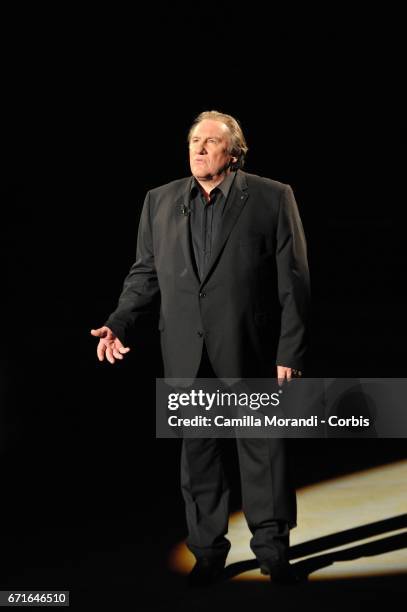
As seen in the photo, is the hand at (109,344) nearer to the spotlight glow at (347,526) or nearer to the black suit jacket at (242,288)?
the black suit jacket at (242,288)

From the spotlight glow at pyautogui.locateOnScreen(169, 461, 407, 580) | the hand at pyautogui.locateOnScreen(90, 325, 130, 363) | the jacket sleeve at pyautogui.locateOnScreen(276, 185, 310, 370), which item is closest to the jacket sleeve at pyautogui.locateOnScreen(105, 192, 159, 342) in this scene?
the hand at pyautogui.locateOnScreen(90, 325, 130, 363)

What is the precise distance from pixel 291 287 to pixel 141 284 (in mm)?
487

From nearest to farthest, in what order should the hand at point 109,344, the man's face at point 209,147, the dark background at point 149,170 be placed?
1. the man's face at point 209,147
2. the hand at point 109,344
3. the dark background at point 149,170

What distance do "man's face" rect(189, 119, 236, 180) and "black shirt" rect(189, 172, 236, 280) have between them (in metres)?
0.06

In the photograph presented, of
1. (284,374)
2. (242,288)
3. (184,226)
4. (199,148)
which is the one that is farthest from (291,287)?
(199,148)

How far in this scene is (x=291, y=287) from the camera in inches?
114

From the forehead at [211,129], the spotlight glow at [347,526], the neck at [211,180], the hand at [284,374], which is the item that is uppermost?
the forehead at [211,129]

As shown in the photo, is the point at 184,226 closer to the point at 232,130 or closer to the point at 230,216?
the point at 230,216

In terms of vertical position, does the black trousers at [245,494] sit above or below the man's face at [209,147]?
below

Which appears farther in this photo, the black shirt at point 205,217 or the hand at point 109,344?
the hand at point 109,344

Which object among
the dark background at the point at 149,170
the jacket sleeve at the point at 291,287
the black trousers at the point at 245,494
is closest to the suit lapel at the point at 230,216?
the jacket sleeve at the point at 291,287

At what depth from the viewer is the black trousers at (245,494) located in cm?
296

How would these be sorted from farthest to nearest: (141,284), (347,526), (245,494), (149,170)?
(149,170) → (347,526) → (141,284) → (245,494)

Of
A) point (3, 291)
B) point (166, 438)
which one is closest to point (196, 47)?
point (3, 291)
